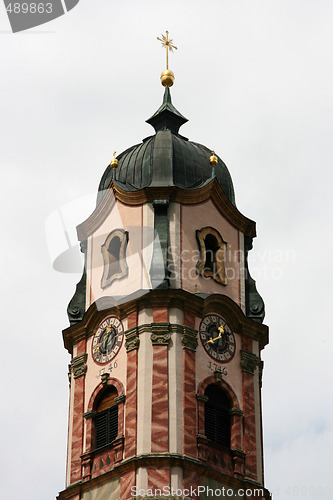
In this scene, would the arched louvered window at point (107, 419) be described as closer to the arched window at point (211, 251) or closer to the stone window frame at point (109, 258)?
the stone window frame at point (109, 258)

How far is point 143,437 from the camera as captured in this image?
44875mm

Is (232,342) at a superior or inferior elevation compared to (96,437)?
superior

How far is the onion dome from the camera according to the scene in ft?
167

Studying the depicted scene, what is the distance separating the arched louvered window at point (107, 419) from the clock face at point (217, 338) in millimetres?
3285

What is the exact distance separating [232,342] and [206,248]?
3.58m

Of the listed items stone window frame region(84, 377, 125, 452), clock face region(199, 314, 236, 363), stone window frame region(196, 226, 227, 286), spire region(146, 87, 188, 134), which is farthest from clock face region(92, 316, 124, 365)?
spire region(146, 87, 188, 134)

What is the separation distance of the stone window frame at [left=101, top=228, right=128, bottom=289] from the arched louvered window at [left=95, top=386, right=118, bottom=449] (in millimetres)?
4087

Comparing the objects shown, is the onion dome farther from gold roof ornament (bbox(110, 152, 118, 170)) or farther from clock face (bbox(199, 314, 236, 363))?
clock face (bbox(199, 314, 236, 363))

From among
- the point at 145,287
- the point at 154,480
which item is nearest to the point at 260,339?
the point at 145,287

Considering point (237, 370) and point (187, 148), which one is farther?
point (187, 148)

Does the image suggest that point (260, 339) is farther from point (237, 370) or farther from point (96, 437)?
point (96, 437)

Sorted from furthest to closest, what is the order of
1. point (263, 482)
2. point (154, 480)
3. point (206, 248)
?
1. point (206, 248)
2. point (263, 482)
3. point (154, 480)

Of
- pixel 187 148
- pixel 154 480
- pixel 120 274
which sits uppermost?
pixel 187 148

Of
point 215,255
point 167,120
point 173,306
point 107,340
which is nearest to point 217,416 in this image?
point 173,306
